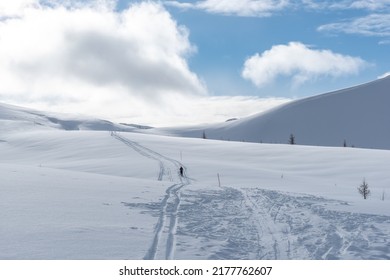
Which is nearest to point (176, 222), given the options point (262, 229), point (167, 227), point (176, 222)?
point (176, 222)

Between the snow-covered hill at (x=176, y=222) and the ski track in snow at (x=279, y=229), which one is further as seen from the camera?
the ski track in snow at (x=279, y=229)

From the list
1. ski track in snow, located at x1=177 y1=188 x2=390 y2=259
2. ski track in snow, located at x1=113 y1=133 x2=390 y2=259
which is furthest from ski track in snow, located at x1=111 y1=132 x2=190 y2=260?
ski track in snow, located at x1=177 y1=188 x2=390 y2=259

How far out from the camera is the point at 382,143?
159875mm

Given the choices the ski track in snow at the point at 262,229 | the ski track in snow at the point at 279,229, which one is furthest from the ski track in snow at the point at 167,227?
the ski track in snow at the point at 279,229

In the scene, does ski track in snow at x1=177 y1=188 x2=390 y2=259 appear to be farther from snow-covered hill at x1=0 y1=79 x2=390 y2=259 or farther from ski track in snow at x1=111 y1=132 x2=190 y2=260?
ski track in snow at x1=111 y1=132 x2=190 y2=260

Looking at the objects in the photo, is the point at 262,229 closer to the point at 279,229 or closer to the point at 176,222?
the point at 279,229

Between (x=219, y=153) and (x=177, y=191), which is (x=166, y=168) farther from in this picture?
(x=177, y=191)

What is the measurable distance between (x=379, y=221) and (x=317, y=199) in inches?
170

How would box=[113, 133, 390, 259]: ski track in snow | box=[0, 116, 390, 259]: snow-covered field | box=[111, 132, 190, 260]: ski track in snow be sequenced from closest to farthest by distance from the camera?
box=[111, 132, 190, 260]: ski track in snow → box=[0, 116, 390, 259]: snow-covered field → box=[113, 133, 390, 259]: ski track in snow

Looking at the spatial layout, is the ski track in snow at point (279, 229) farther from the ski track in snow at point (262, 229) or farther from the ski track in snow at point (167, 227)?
the ski track in snow at point (167, 227)
